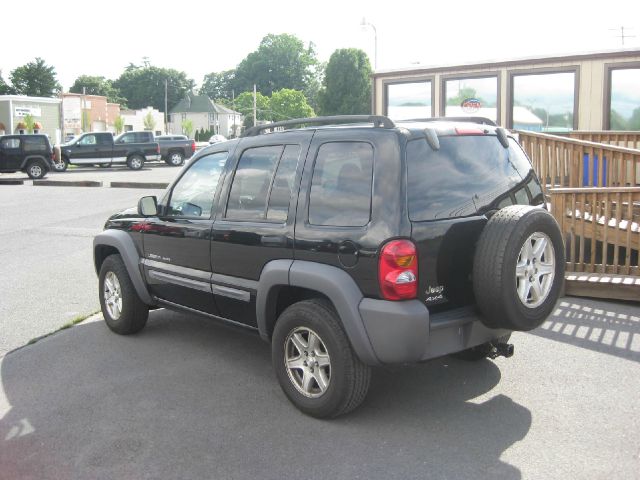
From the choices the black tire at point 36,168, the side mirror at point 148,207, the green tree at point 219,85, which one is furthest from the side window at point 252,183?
the green tree at point 219,85

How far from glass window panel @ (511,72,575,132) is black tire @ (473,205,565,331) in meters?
9.26

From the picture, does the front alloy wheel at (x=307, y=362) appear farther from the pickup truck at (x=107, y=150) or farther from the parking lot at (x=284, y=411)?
the pickup truck at (x=107, y=150)

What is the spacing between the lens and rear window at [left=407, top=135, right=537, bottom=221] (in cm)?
410

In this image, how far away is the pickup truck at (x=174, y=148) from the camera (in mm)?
37394

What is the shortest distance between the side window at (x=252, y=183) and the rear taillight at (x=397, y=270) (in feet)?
3.82

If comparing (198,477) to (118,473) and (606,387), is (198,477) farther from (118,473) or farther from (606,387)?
(606,387)

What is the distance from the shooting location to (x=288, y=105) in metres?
121

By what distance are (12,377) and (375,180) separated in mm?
3228

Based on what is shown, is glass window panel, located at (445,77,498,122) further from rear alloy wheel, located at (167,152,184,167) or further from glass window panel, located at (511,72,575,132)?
rear alloy wheel, located at (167,152,184,167)

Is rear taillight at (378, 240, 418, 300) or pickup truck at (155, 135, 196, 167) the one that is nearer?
rear taillight at (378, 240, 418, 300)

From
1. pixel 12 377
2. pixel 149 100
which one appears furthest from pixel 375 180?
pixel 149 100

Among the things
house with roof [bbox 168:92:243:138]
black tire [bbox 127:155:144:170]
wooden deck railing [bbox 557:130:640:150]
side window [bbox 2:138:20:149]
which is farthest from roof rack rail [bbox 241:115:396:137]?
house with roof [bbox 168:92:243:138]

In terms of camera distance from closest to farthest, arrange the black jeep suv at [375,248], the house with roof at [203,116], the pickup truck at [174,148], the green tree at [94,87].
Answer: the black jeep suv at [375,248]
the pickup truck at [174,148]
the house with roof at [203,116]
the green tree at [94,87]

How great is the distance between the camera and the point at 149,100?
140 m
